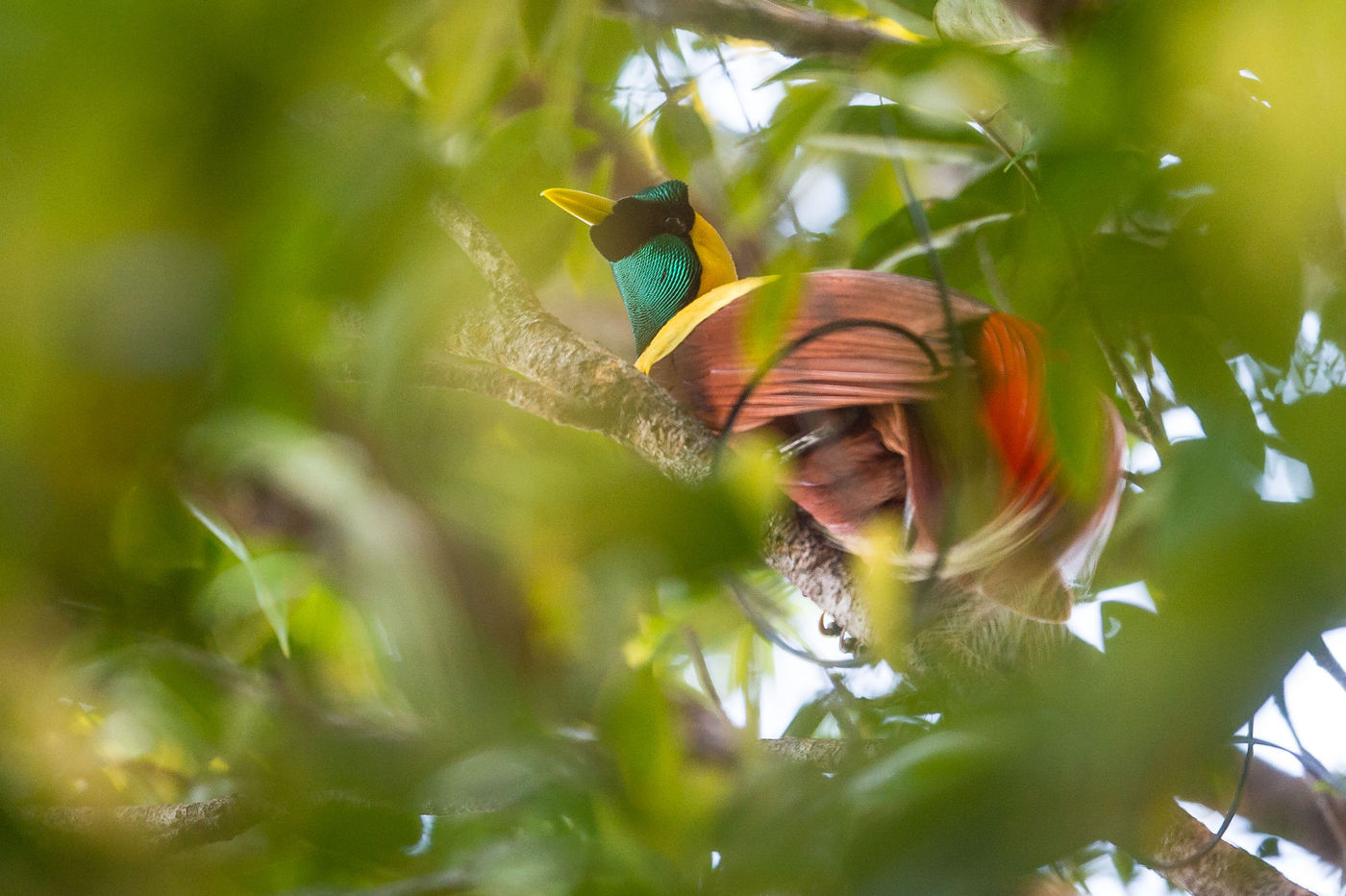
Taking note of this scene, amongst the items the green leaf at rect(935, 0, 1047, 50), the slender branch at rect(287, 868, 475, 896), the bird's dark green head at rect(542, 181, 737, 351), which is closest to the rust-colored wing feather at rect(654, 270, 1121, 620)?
the green leaf at rect(935, 0, 1047, 50)

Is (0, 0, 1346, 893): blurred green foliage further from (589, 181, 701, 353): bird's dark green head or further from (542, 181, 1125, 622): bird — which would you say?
(589, 181, 701, 353): bird's dark green head

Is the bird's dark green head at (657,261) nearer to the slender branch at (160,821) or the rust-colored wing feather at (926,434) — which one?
the rust-colored wing feather at (926,434)

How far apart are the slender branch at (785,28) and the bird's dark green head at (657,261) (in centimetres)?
42

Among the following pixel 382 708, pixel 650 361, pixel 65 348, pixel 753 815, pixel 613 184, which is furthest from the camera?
pixel 613 184

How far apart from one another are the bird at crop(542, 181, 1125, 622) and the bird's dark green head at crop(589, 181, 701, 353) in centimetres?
42

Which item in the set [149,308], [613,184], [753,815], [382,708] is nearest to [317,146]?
[149,308]

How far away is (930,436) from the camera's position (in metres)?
0.49

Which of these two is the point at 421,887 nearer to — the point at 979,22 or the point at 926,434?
the point at 926,434

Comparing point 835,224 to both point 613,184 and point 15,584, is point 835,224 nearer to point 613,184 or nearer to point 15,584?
point 613,184

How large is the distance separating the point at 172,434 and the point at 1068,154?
246mm

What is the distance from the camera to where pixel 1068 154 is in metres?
0.28

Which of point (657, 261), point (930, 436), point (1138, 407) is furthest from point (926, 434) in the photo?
point (657, 261)

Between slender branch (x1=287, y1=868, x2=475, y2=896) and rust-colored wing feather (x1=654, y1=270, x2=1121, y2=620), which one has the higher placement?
rust-colored wing feather (x1=654, y1=270, x2=1121, y2=620)

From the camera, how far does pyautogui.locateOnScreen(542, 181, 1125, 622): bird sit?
428 mm
